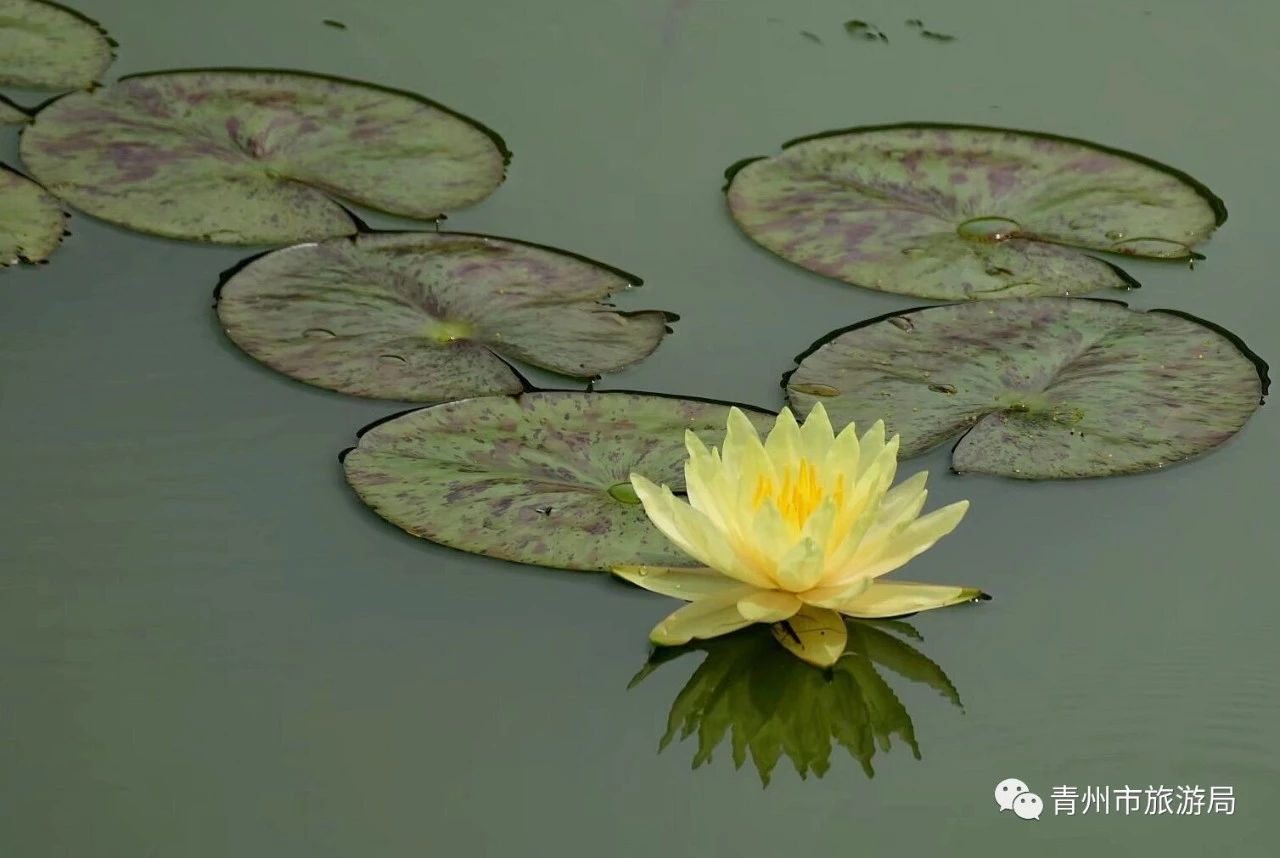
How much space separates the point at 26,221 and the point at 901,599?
1.61 m

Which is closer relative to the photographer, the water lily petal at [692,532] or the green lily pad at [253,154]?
the water lily petal at [692,532]

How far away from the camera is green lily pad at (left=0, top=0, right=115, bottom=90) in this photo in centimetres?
291

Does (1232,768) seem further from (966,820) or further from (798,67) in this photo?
(798,67)

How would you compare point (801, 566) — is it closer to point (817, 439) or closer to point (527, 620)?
point (817, 439)

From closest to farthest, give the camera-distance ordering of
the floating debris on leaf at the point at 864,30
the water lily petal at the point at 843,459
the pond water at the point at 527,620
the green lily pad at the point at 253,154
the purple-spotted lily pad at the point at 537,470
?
1. the pond water at the point at 527,620
2. the water lily petal at the point at 843,459
3. the purple-spotted lily pad at the point at 537,470
4. the green lily pad at the point at 253,154
5. the floating debris on leaf at the point at 864,30

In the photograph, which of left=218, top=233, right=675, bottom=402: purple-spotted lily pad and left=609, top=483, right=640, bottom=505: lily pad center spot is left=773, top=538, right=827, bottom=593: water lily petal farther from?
left=218, top=233, right=675, bottom=402: purple-spotted lily pad

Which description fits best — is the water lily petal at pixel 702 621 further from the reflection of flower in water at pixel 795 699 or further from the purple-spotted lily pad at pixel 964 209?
the purple-spotted lily pad at pixel 964 209

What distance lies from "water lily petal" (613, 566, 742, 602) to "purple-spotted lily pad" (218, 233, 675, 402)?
474 mm

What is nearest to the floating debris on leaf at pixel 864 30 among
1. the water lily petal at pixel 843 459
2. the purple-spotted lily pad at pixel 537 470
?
the purple-spotted lily pad at pixel 537 470

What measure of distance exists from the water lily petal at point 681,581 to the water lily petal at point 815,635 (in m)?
0.08

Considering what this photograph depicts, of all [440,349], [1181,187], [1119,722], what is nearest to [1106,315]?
[1181,187]

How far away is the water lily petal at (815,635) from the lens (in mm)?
1788

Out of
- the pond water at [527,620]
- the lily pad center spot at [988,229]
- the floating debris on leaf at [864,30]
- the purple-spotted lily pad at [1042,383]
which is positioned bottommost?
the pond water at [527,620]

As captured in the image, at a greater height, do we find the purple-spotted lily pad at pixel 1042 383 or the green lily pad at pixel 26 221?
the purple-spotted lily pad at pixel 1042 383
